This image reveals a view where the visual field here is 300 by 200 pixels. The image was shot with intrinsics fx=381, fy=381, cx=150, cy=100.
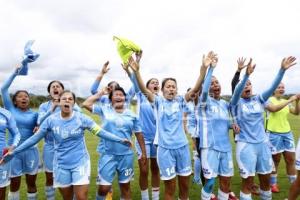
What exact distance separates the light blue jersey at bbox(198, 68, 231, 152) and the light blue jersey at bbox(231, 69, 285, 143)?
0.24 meters

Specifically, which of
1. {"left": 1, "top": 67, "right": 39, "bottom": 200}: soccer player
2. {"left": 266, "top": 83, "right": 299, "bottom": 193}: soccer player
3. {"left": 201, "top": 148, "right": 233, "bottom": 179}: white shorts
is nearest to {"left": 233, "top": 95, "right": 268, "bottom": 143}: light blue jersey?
{"left": 201, "top": 148, "right": 233, "bottom": 179}: white shorts

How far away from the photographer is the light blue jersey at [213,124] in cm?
686

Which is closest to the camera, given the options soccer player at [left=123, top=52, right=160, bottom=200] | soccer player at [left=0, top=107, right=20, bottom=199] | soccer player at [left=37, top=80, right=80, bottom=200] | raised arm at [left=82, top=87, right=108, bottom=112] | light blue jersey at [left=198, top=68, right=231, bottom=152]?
soccer player at [left=0, top=107, right=20, bottom=199]

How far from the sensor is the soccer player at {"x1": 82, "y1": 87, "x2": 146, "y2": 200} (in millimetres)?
6754

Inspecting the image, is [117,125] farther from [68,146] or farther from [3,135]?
[3,135]

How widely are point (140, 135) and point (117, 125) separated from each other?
0.55 meters

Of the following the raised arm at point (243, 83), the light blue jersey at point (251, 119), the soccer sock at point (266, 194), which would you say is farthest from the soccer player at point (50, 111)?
the soccer sock at point (266, 194)

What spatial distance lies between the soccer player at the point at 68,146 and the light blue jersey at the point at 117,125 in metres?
0.54

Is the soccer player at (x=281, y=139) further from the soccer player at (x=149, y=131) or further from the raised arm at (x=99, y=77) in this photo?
the raised arm at (x=99, y=77)

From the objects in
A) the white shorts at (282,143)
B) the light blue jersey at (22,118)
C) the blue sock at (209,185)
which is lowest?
the blue sock at (209,185)

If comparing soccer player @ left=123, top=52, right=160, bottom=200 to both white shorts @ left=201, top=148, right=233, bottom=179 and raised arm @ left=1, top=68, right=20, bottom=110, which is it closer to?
white shorts @ left=201, top=148, right=233, bottom=179

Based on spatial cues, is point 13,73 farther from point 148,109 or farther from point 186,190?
point 186,190

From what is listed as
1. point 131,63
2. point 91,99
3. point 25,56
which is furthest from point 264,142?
point 25,56

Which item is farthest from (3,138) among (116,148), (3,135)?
(116,148)
